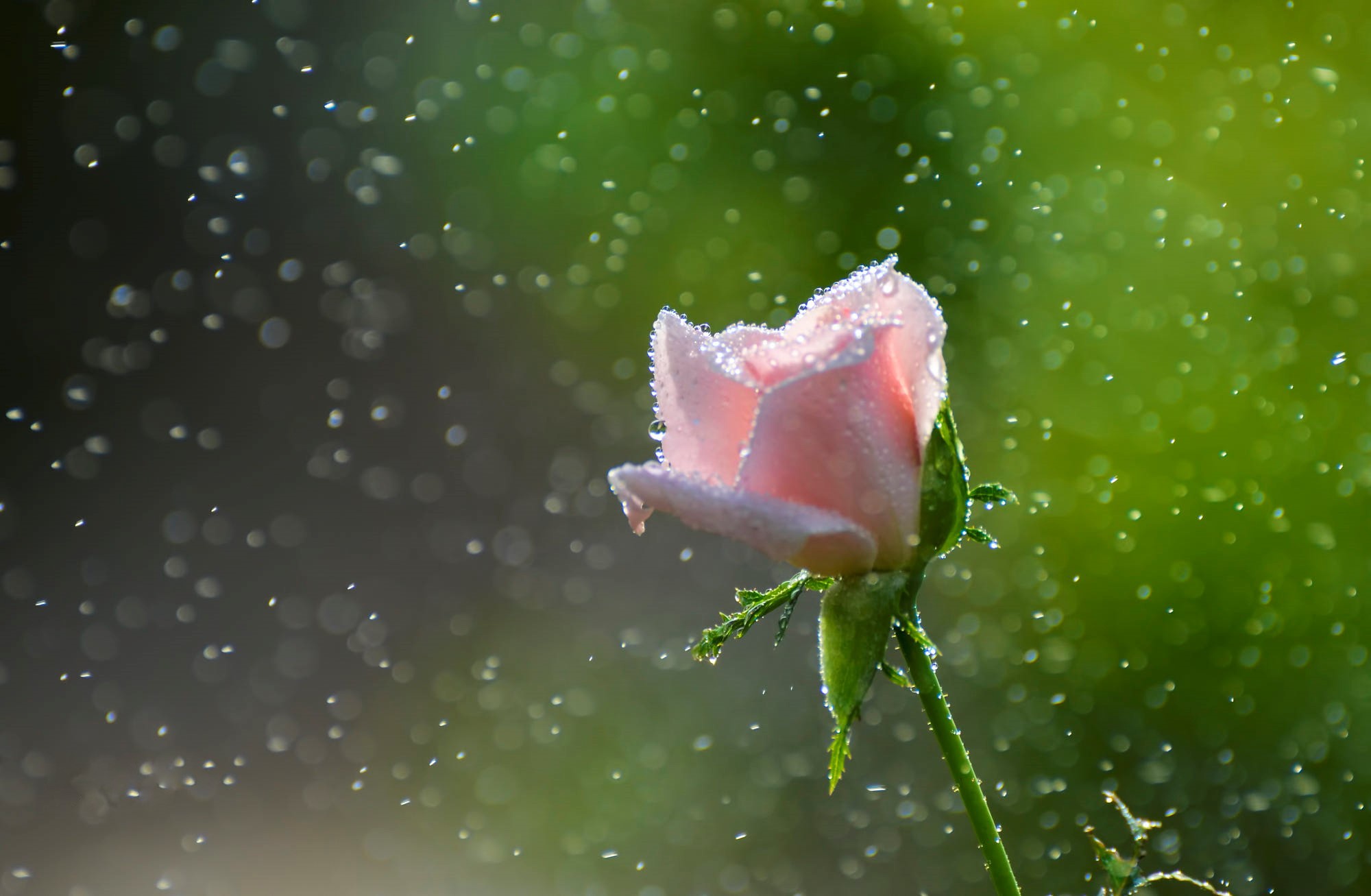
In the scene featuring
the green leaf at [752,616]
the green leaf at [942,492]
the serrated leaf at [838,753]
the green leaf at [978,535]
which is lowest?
the serrated leaf at [838,753]

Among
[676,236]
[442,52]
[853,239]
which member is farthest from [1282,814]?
[442,52]

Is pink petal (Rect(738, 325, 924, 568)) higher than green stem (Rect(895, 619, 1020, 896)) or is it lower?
higher

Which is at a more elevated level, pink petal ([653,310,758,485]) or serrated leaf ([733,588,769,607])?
pink petal ([653,310,758,485])

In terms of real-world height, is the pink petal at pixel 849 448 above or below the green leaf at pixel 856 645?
above

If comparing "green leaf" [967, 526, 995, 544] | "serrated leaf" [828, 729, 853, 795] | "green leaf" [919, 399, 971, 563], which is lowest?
"serrated leaf" [828, 729, 853, 795]

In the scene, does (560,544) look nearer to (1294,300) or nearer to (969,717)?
(969,717)
